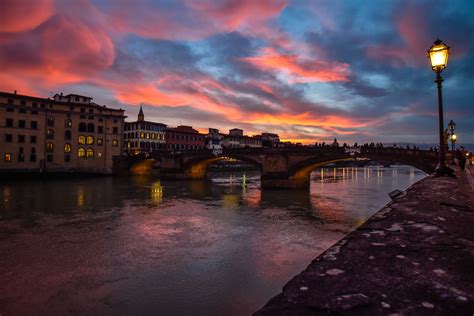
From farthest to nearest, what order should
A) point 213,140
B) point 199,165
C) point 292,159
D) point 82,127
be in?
point 213,140 → point 82,127 → point 199,165 → point 292,159

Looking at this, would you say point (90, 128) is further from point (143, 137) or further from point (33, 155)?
point (143, 137)

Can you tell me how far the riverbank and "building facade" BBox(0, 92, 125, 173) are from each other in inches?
2558

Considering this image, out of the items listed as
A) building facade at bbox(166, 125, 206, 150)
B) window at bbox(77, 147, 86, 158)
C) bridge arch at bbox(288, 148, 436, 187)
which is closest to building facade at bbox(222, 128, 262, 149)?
building facade at bbox(166, 125, 206, 150)

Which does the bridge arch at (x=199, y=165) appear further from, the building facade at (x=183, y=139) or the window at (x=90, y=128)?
the building facade at (x=183, y=139)

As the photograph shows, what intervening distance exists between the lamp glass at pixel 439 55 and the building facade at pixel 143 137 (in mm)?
79050

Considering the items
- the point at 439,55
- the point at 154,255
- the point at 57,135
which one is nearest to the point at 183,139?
the point at 57,135

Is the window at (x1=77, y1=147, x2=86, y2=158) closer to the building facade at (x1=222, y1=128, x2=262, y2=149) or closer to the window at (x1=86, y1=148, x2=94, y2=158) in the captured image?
the window at (x1=86, y1=148, x2=94, y2=158)

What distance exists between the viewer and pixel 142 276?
1054 cm

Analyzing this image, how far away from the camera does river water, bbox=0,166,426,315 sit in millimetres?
8734

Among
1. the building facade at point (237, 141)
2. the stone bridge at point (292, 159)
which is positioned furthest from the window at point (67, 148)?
the building facade at point (237, 141)

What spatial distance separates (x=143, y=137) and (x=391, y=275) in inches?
3433

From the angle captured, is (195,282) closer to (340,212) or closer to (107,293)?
(107,293)

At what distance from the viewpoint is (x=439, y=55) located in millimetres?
9758

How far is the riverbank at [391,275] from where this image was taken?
2.30 meters
